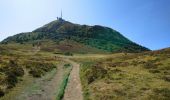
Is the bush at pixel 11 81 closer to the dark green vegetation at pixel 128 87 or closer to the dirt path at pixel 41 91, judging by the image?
the dirt path at pixel 41 91

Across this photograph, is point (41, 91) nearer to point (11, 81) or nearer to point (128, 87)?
point (11, 81)

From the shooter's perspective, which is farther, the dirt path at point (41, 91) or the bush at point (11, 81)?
the bush at point (11, 81)

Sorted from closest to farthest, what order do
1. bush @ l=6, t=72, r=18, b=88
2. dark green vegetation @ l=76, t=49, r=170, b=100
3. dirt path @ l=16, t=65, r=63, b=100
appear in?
dark green vegetation @ l=76, t=49, r=170, b=100 → dirt path @ l=16, t=65, r=63, b=100 → bush @ l=6, t=72, r=18, b=88

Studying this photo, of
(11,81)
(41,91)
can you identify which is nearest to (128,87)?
(41,91)

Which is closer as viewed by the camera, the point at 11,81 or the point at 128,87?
the point at 128,87

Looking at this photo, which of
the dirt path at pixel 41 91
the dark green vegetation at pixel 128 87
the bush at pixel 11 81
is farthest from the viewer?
the bush at pixel 11 81

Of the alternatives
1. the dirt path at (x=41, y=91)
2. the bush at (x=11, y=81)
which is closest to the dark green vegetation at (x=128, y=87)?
the dirt path at (x=41, y=91)

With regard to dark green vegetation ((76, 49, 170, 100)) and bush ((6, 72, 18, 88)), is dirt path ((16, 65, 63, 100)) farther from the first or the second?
dark green vegetation ((76, 49, 170, 100))

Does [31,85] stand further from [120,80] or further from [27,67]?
[27,67]

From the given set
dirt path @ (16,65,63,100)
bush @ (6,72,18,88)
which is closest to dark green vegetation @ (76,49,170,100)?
dirt path @ (16,65,63,100)

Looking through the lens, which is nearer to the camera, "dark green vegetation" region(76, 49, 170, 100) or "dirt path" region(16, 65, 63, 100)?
"dark green vegetation" region(76, 49, 170, 100)

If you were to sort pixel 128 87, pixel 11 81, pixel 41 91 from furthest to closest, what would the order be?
pixel 11 81
pixel 128 87
pixel 41 91

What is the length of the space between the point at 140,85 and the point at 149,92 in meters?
4.86

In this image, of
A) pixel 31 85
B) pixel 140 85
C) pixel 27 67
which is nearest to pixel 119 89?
pixel 140 85
